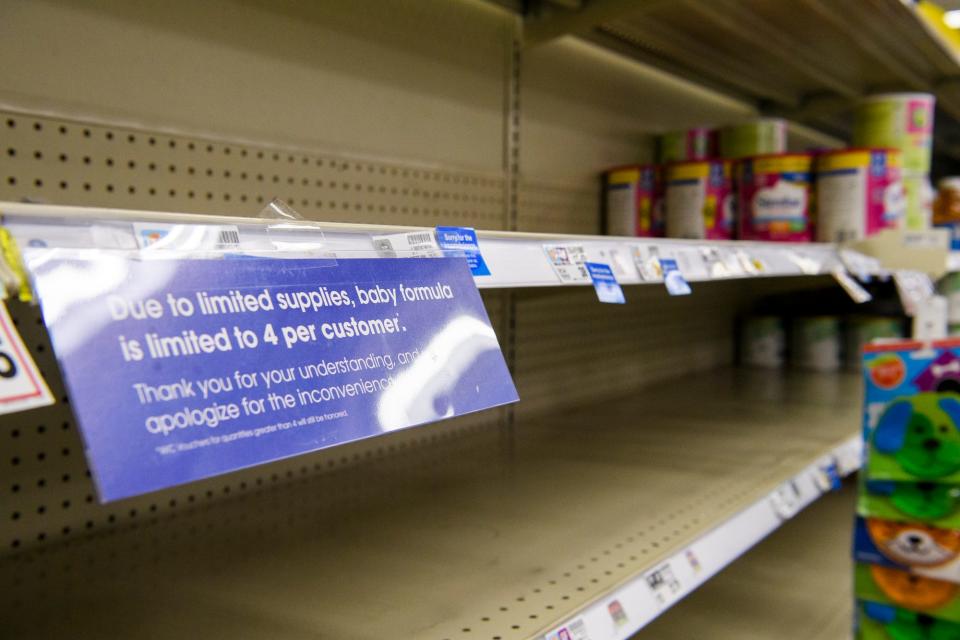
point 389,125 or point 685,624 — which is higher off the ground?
point 389,125

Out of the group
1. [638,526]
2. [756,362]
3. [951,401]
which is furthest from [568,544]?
[756,362]

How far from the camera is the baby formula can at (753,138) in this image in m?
1.89

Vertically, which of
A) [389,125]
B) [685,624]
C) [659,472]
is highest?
[389,125]

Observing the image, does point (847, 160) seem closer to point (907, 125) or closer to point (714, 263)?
point (907, 125)

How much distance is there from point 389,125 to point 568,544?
777 millimetres

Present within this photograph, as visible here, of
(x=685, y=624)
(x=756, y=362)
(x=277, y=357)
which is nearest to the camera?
(x=277, y=357)

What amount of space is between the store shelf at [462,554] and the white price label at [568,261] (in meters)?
0.34

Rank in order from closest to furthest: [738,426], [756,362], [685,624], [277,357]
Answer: [277,357]
[685,624]
[738,426]
[756,362]

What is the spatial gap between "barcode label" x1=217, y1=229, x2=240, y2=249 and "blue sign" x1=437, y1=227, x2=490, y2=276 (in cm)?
19

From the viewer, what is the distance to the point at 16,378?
1.32 feet

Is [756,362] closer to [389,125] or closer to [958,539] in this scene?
[958,539]

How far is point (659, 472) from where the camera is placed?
1.33 meters

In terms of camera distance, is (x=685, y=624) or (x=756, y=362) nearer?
(x=685, y=624)

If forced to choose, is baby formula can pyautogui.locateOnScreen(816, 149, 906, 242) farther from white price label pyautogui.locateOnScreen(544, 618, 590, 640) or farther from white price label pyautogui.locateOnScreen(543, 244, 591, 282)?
white price label pyautogui.locateOnScreen(544, 618, 590, 640)
